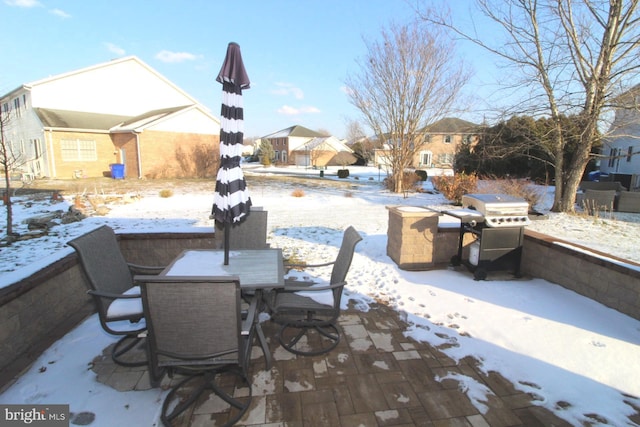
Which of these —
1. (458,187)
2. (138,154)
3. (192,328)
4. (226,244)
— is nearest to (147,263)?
(226,244)

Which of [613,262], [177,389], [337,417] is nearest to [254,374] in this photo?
[177,389]

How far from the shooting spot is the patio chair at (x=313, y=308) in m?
3.13

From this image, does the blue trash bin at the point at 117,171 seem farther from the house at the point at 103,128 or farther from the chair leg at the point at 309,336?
the chair leg at the point at 309,336

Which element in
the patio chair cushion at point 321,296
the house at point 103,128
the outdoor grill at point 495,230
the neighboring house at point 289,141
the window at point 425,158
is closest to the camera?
the patio chair cushion at point 321,296

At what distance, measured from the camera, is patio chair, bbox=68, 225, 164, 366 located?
9.28 ft

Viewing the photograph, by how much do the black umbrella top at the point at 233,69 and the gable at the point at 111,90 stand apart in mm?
25509

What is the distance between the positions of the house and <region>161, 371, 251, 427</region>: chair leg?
71.1 feet

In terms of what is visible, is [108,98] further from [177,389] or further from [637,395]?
[637,395]

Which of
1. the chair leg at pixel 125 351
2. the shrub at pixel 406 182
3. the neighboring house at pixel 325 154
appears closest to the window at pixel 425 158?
the neighboring house at pixel 325 154

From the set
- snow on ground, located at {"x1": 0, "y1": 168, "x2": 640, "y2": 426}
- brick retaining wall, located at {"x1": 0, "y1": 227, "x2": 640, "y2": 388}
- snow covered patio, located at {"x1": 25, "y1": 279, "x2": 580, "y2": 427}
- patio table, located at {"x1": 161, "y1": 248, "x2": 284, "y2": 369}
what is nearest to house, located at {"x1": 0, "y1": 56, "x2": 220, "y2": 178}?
snow on ground, located at {"x1": 0, "y1": 168, "x2": 640, "y2": 426}

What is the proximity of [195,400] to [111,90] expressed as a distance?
28.5 meters

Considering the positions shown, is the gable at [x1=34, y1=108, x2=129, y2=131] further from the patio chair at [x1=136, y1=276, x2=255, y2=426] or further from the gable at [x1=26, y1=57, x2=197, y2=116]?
the patio chair at [x1=136, y1=276, x2=255, y2=426]

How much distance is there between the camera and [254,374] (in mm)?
2826

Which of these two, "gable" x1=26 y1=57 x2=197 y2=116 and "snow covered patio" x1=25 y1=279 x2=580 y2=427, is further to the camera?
"gable" x1=26 y1=57 x2=197 y2=116
